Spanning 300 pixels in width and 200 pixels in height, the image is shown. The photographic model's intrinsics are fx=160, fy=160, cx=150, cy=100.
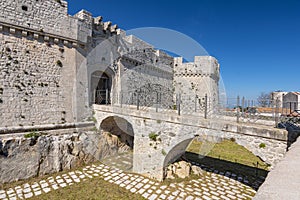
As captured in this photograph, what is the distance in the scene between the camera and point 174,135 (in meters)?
5.54

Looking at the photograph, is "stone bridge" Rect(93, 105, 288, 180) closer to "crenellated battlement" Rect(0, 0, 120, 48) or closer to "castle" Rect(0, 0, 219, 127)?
"castle" Rect(0, 0, 219, 127)

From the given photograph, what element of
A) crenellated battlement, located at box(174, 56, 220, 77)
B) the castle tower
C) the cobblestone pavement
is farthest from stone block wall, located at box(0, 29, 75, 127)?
crenellated battlement, located at box(174, 56, 220, 77)

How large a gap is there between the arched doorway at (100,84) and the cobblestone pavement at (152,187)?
454 cm

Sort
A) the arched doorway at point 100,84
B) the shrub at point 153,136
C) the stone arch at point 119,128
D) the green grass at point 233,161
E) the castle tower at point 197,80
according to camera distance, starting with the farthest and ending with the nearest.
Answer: the castle tower at point 197,80 → the arched doorway at point 100,84 → the stone arch at point 119,128 → the green grass at point 233,161 → the shrub at point 153,136

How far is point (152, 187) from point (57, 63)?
6984mm

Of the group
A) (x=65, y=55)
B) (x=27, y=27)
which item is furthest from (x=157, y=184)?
(x=27, y=27)

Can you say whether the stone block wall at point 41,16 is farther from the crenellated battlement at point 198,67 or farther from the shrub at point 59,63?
the crenellated battlement at point 198,67

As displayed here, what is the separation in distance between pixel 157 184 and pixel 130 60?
8015 mm

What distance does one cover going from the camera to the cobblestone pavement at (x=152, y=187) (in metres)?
5.33

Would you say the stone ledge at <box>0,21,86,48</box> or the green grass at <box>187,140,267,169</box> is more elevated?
the stone ledge at <box>0,21,86,48</box>

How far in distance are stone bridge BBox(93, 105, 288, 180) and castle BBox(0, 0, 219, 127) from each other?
167cm

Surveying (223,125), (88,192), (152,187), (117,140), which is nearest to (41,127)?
(88,192)

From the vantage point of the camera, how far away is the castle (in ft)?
21.4

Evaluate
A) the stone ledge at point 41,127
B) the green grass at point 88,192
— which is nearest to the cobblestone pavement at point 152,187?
the green grass at point 88,192
